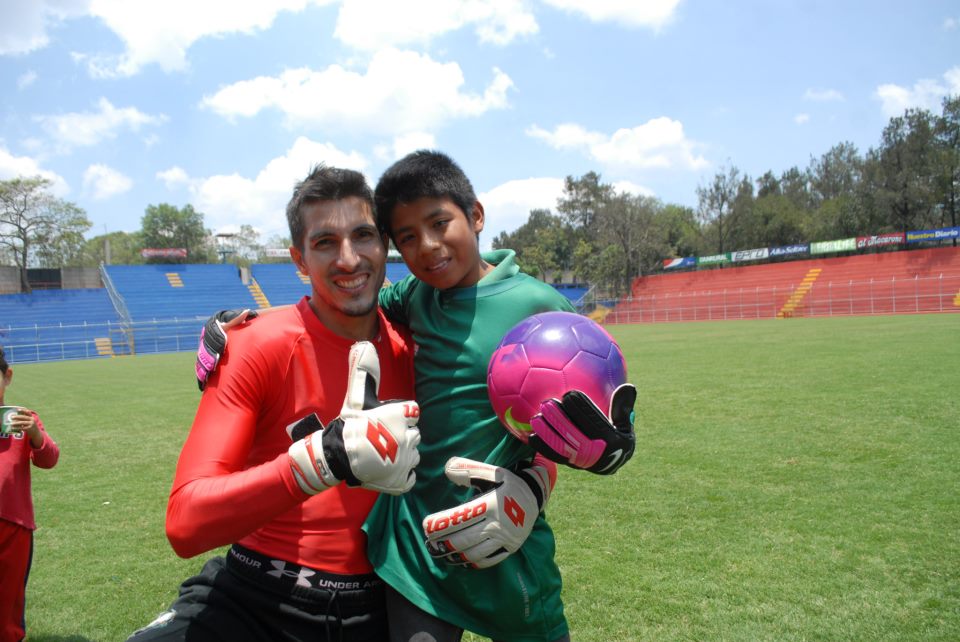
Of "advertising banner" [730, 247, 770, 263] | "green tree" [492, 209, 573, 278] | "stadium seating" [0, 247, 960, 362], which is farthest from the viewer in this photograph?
"green tree" [492, 209, 573, 278]

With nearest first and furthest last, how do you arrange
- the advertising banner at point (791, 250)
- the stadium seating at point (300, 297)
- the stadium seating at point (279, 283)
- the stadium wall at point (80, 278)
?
the stadium seating at point (300, 297)
the stadium wall at point (80, 278)
the advertising banner at point (791, 250)
the stadium seating at point (279, 283)

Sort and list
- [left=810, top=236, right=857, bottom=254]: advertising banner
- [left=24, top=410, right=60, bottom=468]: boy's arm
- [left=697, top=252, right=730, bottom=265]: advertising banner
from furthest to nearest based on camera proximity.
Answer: [left=697, top=252, right=730, bottom=265]: advertising banner < [left=810, top=236, right=857, bottom=254]: advertising banner < [left=24, top=410, right=60, bottom=468]: boy's arm

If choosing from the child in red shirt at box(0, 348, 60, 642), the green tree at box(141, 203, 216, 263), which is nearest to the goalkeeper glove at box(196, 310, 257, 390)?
the child in red shirt at box(0, 348, 60, 642)

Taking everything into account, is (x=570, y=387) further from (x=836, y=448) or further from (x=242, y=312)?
(x=836, y=448)

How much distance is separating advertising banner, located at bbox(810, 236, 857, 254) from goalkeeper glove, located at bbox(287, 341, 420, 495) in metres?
53.8

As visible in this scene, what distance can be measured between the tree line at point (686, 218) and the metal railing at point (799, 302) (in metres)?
7.78

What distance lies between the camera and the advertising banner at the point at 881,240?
153 ft

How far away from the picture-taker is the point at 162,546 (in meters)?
5.47

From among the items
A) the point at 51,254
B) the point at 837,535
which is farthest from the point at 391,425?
the point at 51,254

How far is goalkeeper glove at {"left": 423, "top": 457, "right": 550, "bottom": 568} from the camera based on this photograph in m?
2.04

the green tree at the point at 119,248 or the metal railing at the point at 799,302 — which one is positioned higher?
the green tree at the point at 119,248

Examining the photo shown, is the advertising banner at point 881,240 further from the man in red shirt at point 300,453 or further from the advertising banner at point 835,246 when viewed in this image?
the man in red shirt at point 300,453

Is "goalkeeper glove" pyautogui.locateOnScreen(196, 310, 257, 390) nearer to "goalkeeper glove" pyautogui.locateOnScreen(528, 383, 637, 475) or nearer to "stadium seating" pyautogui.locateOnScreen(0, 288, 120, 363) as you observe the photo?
"goalkeeper glove" pyautogui.locateOnScreen(528, 383, 637, 475)

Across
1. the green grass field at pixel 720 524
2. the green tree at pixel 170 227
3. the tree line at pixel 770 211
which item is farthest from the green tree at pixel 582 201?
the green grass field at pixel 720 524
